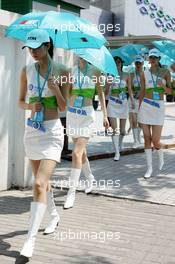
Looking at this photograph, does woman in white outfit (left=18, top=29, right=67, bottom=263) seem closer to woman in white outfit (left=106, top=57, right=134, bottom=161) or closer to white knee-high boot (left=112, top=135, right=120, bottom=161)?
woman in white outfit (left=106, top=57, right=134, bottom=161)

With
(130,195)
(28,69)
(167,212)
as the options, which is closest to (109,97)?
(130,195)

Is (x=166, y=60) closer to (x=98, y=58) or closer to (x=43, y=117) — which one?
(x=98, y=58)

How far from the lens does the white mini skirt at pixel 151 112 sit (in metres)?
8.16

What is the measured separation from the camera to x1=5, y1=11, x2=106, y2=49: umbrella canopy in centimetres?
553

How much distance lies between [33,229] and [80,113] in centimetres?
234

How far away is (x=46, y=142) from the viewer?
4781mm

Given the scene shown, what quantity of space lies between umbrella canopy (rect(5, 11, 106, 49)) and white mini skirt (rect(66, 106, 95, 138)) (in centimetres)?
104

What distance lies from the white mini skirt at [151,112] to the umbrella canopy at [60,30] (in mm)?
2480

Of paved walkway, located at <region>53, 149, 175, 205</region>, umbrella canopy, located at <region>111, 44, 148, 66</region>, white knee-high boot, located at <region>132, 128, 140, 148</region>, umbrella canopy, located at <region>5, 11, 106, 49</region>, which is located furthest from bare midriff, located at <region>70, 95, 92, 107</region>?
white knee-high boot, located at <region>132, 128, 140, 148</region>

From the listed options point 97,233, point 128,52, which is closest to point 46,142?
point 97,233

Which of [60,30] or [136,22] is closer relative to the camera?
[60,30]

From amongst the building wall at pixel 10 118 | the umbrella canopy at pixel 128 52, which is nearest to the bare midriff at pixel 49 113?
the building wall at pixel 10 118

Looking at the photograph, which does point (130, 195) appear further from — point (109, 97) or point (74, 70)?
point (109, 97)

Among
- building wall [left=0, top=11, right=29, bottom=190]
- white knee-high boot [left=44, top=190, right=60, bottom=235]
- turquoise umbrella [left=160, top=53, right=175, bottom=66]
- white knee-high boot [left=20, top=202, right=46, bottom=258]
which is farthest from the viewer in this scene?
turquoise umbrella [left=160, top=53, right=175, bottom=66]
